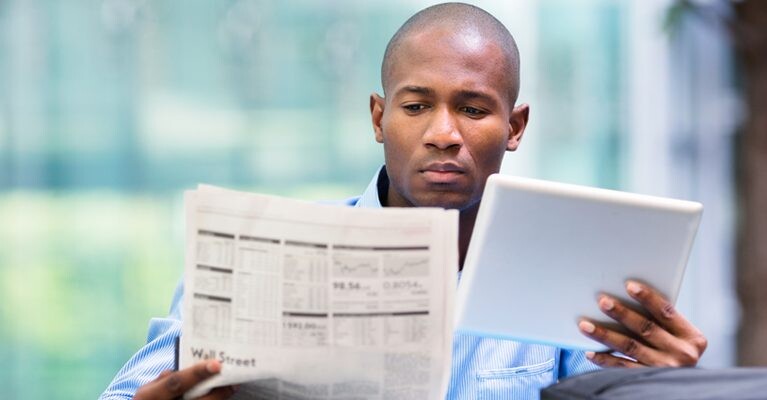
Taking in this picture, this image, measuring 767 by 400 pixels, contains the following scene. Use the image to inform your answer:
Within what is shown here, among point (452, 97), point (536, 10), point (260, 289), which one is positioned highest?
point (536, 10)

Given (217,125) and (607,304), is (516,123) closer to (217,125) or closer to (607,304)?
(607,304)

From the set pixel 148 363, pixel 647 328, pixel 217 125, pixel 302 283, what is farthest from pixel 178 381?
pixel 217 125

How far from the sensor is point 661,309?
1.55 meters

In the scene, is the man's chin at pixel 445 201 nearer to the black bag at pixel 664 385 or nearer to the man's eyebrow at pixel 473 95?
the man's eyebrow at pixel 473 95

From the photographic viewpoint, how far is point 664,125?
4.88 m

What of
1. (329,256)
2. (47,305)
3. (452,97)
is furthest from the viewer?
(47,305)

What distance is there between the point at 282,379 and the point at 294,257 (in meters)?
0.14

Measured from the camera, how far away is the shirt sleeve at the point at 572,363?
5.72ft

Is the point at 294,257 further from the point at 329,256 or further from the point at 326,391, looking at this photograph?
the point at 326,391

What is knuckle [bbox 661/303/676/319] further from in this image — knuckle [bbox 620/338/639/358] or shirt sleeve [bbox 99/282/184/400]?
shirt sleeve [bbox 99/282/184/400]

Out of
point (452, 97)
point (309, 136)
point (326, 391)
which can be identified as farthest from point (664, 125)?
Answer: point (326, 391)

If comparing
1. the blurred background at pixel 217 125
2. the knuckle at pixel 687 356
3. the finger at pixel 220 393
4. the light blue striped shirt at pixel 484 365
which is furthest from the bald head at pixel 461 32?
the blurred background at pixel 217 125

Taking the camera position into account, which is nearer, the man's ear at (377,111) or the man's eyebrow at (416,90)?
the man's eyebrow at (416,90)

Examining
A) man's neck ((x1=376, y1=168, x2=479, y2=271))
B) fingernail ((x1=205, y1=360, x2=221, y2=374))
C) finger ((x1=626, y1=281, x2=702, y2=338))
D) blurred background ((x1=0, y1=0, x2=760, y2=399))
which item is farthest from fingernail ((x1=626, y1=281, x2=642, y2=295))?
blurred background ((x1=0, y1=0, x2=760, y2=399))
